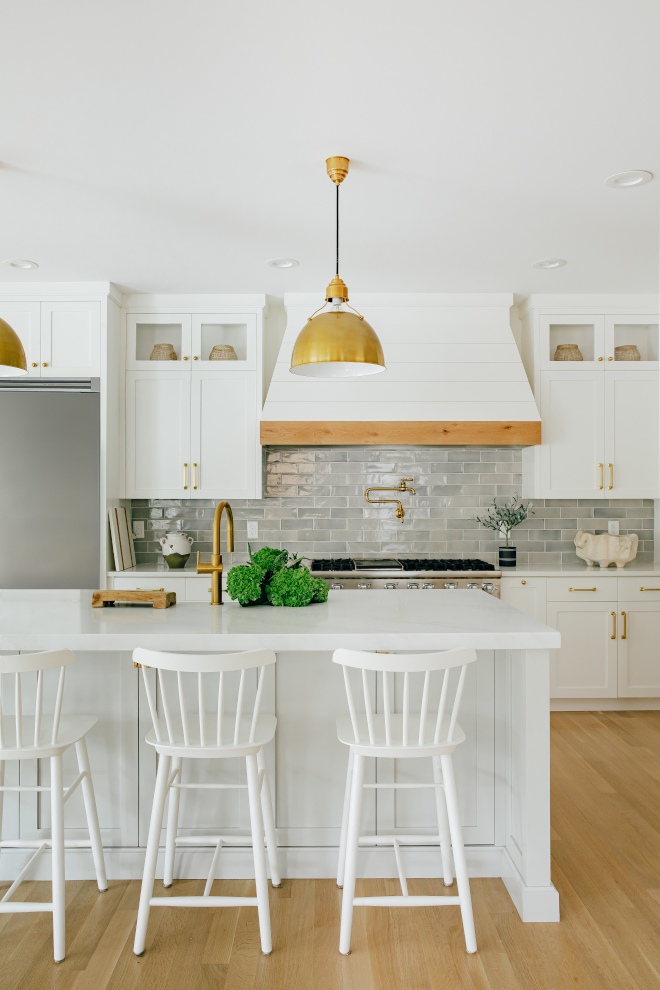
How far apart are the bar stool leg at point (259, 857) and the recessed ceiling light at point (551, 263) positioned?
10.2 feet

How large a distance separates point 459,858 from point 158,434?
3272mm

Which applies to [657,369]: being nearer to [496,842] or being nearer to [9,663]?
[496,842]

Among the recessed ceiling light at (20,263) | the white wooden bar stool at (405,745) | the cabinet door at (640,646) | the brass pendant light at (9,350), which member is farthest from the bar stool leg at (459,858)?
the recessed ceiling light at (20,263)

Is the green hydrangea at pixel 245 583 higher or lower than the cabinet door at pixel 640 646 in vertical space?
higher

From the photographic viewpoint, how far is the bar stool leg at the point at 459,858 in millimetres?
1974

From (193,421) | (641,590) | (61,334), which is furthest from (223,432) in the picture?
(641,590)

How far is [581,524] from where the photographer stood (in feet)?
15.9

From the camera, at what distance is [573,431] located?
448 centimetres

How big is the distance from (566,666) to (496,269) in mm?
2507

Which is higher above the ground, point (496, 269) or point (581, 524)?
point (496, 269)

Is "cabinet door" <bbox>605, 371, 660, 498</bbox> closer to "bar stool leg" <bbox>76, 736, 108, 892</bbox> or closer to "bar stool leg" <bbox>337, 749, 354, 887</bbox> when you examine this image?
"bar stool leg" <bbox>337, 749, 354, 887</bbox>

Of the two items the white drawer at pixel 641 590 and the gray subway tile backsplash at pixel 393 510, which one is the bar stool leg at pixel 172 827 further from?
the white drawer at pixel 641 590

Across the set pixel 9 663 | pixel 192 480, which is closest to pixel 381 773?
pixel 9 663

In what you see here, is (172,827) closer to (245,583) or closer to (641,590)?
(245,583)
